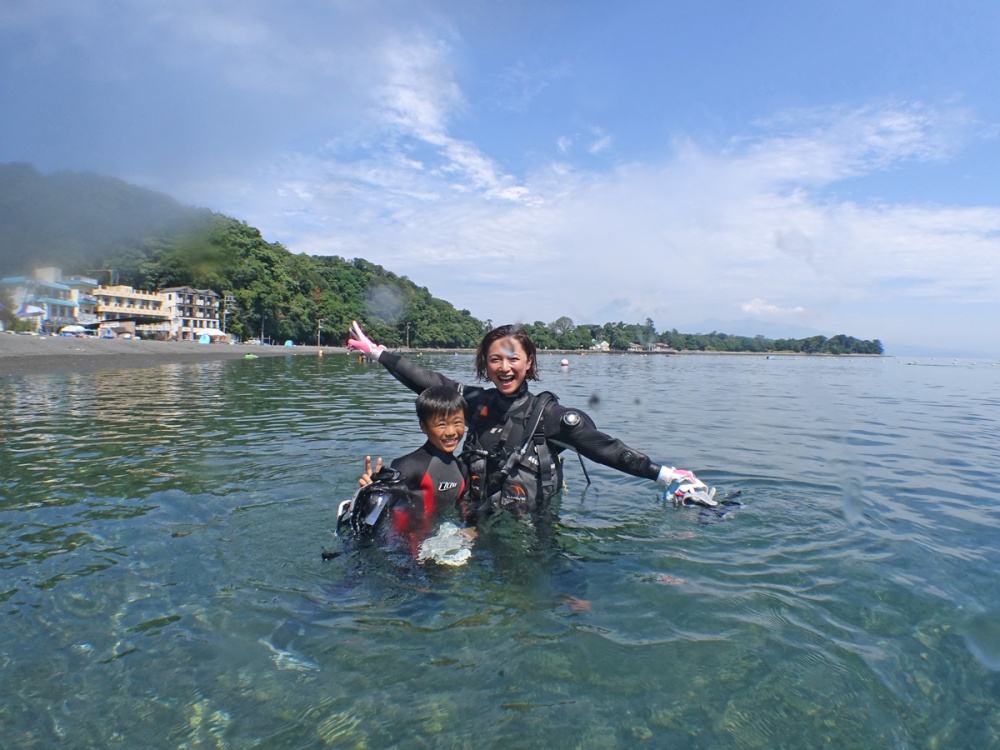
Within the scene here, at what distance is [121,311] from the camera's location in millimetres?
60188

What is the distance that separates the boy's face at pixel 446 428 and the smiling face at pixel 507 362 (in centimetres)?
55

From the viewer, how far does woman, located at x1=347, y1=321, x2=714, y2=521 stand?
4.42 metres

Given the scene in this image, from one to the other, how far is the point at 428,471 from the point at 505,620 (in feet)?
4.11

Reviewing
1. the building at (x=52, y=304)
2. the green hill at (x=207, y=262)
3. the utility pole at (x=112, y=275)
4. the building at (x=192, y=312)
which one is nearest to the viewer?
the green hill at (x=207, y=262)

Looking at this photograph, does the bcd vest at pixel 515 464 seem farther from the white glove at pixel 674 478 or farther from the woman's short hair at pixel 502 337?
the white glove at pixel 674 478

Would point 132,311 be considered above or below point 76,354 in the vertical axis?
above

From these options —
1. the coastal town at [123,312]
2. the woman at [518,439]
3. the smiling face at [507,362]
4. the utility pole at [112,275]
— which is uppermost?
the utility pole at [112,275]

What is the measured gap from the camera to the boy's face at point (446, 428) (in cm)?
403

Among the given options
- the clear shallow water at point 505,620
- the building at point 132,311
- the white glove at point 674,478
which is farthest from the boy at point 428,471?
the building at point 132,311

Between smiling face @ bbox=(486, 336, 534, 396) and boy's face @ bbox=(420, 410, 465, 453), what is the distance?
1.80 feet

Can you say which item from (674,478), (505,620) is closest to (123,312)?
(674,478)

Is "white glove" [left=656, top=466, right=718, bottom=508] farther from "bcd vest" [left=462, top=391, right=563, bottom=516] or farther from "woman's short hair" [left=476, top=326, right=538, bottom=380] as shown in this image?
"woman's short hair" [left=476, top=326, right=538, bottom=380]

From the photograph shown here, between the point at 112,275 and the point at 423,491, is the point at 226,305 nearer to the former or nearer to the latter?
the point at 112,275

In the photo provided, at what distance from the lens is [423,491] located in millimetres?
4066
